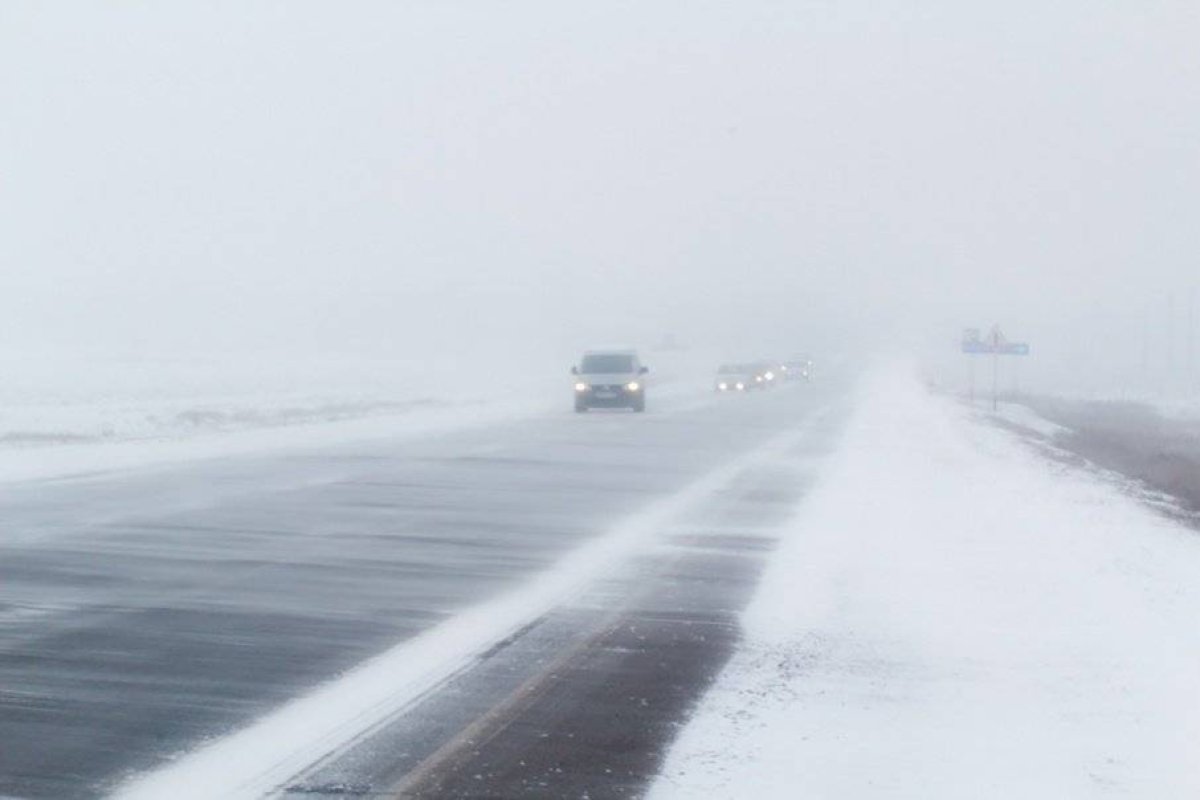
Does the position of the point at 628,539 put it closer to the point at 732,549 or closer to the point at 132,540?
the point at 732,549

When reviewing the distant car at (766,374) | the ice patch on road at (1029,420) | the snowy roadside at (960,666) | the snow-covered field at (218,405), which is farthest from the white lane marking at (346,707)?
the distant car at (766,374)

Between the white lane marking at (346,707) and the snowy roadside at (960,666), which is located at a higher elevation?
the white lane marking at (346,707)

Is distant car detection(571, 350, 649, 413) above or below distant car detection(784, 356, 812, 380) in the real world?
above

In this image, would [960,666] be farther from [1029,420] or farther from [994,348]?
[1029,420]

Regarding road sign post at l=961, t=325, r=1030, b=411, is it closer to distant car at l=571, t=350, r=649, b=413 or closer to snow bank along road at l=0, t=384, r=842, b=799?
distant car at l=571, t=350, r=649, b=413

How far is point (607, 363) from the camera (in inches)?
2105

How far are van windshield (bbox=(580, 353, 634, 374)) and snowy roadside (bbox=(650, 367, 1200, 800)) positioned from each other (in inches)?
1242

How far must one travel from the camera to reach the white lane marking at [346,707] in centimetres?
784

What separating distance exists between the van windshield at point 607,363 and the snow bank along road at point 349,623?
89.7 ft

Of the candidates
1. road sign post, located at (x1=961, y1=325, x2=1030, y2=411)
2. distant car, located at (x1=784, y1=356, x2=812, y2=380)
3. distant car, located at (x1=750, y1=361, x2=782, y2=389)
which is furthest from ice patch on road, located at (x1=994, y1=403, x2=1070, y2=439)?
distant car, located at (x1=784, y1=356, x2=812, y2=380)

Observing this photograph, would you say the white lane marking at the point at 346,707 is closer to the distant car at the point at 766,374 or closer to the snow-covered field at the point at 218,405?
the snow-covered field at the point at 218,405

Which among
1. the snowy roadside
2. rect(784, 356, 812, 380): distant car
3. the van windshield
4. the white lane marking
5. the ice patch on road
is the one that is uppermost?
the van windshield

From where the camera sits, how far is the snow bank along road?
8.34 metres

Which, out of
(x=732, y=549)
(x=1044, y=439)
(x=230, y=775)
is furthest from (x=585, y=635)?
(x=1044, y=439)
